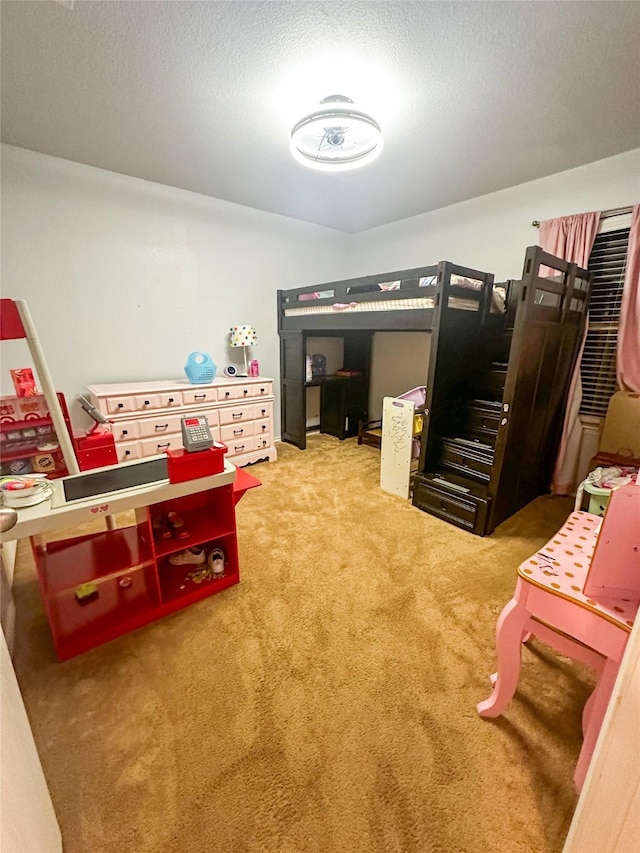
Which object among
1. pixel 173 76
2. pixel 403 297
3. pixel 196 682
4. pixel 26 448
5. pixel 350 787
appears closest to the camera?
pixel 350 787

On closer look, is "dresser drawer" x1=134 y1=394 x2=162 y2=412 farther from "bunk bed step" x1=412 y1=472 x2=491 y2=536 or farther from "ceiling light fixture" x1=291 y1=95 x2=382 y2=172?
"bunk bed step" x1=412 y1=472 x2=491 y2=536

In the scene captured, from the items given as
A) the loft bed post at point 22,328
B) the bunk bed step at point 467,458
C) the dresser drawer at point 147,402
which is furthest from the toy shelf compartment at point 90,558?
the bunk bed step at point 467,458

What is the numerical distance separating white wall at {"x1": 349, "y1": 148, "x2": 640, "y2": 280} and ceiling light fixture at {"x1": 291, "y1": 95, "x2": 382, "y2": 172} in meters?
0.91

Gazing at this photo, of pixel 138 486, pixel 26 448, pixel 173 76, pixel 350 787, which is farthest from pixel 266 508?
pixel 173 76

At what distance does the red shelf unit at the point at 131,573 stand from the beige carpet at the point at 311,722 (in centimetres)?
8

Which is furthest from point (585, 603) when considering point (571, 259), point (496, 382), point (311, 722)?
point (571, 259)

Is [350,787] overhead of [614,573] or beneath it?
beneath

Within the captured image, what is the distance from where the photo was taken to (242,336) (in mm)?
3510

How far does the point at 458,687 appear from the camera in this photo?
131cm

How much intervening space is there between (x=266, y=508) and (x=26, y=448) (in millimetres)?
1520

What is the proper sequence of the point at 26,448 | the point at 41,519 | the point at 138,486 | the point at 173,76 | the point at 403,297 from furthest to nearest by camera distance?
1. the point at 403,297
2. the point at 26,448
3. the point at 173,76
4. the point at 138,486
5. the point at 41,519

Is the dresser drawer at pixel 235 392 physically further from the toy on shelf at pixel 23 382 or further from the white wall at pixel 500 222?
the white wall at pixel 500 222

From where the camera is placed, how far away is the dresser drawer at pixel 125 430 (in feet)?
8.70

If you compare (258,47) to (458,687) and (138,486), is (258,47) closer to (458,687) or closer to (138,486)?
(138,486)
